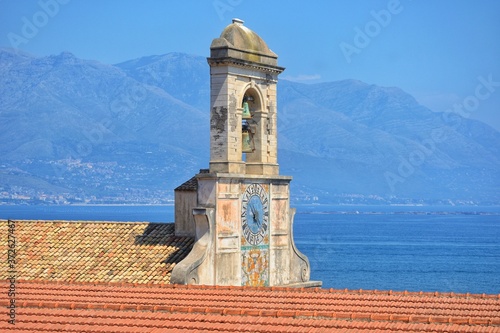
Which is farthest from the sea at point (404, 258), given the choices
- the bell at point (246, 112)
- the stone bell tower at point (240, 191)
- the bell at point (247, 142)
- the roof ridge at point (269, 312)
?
the roof ridge at point (269, 312)

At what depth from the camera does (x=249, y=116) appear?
31453 mm

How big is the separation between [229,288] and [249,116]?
8516 mm

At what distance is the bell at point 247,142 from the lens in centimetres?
3147

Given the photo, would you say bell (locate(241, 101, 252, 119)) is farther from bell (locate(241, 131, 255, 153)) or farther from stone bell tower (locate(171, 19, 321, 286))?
bell (locate(241, 131, 255, 153))

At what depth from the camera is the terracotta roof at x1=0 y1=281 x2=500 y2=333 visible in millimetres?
19234

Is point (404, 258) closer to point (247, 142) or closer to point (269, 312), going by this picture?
point (247, 142)

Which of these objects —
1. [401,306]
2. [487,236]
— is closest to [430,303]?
[401,306]

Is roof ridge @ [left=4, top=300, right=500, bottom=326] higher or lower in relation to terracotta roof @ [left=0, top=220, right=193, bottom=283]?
lower

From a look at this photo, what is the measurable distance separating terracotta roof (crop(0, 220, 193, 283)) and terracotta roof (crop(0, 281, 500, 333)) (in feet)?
17.2

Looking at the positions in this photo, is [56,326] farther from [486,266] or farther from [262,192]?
[486,266]

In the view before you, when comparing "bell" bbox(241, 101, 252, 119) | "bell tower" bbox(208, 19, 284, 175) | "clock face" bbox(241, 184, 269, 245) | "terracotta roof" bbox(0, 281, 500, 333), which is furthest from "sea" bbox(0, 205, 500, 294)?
"terracotta roof" bbox(0, 281, 500, 333)

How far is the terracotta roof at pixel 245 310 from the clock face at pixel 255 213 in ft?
21.0

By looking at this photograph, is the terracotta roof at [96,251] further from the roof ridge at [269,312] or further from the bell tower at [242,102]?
the roof ridge at [269,312]

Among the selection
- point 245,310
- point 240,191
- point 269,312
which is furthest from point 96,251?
point 269,312
